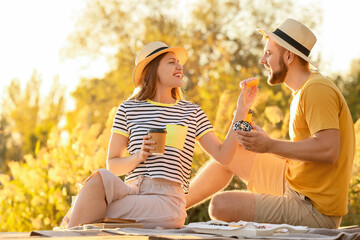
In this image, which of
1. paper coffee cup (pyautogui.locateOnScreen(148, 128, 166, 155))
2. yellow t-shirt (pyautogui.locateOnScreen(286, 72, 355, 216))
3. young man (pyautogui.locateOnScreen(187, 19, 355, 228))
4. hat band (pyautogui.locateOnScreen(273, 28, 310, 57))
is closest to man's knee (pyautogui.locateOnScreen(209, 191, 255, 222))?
young man (pyautogui.locateOnScreen(187, 19, 355, 228))

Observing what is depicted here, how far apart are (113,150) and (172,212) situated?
69 cm

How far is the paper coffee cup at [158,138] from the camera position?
14.8 ft

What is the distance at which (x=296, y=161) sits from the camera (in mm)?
4773

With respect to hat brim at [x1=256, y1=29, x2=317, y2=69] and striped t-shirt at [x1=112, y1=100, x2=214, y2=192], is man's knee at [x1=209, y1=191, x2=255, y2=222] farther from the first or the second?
hat brim at [x1=256, y1=29, x2=317, y2=69]

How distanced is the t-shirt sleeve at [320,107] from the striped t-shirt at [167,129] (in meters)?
0.87

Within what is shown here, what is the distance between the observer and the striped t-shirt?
15.6ft

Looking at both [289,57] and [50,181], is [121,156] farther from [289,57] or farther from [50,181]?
[50,181]

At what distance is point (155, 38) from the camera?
2314 cm

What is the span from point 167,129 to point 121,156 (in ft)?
1.71

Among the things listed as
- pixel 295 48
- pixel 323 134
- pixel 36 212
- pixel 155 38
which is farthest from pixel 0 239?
pixel 155 38

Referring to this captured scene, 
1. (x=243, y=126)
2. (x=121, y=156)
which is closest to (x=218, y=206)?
(x=243, y=126)

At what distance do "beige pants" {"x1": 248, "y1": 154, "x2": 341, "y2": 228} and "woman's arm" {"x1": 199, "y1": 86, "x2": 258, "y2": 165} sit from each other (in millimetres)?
281

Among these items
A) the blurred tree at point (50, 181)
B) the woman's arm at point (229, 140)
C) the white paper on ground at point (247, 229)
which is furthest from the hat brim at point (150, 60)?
the blurred tree at point (50, 181)

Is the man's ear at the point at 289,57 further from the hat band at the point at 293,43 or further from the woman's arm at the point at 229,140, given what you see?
the woman's arm at the point at 229,140
